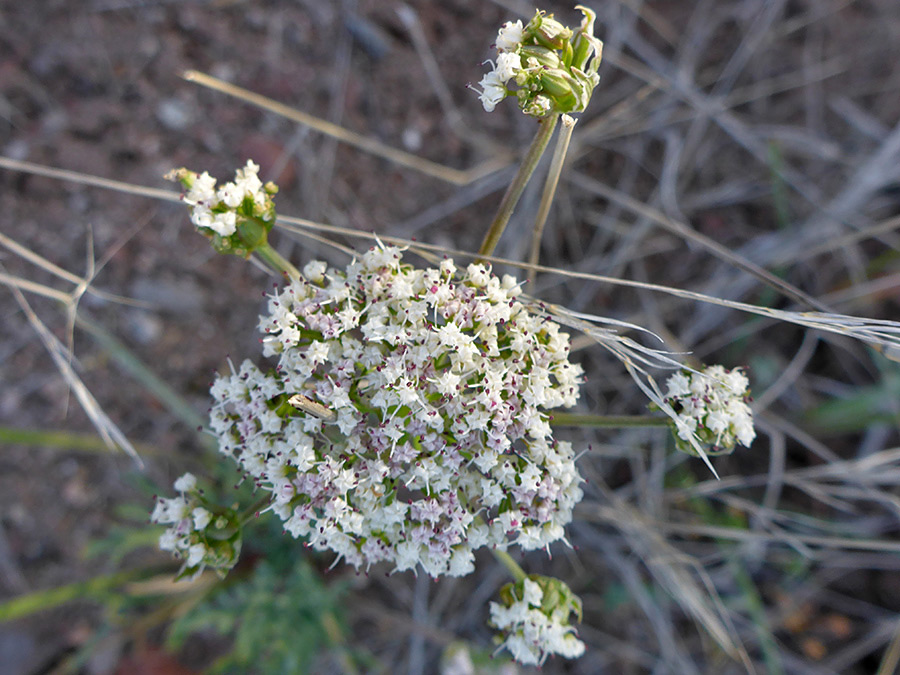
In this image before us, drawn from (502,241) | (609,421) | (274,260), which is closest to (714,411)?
(609,421)

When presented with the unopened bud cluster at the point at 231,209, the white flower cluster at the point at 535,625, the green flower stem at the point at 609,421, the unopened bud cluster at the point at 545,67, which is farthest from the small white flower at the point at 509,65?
the white flower cluster at the point at 535,625

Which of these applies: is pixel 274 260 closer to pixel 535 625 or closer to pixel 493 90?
pixel 493 90

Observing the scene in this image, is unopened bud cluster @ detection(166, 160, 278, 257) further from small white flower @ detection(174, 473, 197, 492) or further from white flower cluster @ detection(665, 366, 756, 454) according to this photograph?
white flower cluster @ detection(665, 366, 756, 454)

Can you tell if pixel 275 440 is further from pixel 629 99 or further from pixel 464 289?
pixel 629 99

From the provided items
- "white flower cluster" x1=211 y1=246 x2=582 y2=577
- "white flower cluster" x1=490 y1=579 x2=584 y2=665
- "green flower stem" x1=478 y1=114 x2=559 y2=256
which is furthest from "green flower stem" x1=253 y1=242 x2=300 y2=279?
"white flower cluster" x1=490 y1=579 x2=584 y2=665

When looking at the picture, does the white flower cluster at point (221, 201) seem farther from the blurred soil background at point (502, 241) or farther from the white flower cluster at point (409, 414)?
the blurred soil background at point (502, 241)

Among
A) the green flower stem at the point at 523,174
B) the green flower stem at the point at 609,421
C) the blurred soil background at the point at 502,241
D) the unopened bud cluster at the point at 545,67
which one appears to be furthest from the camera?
the blurred soil background at the point at 502,241
